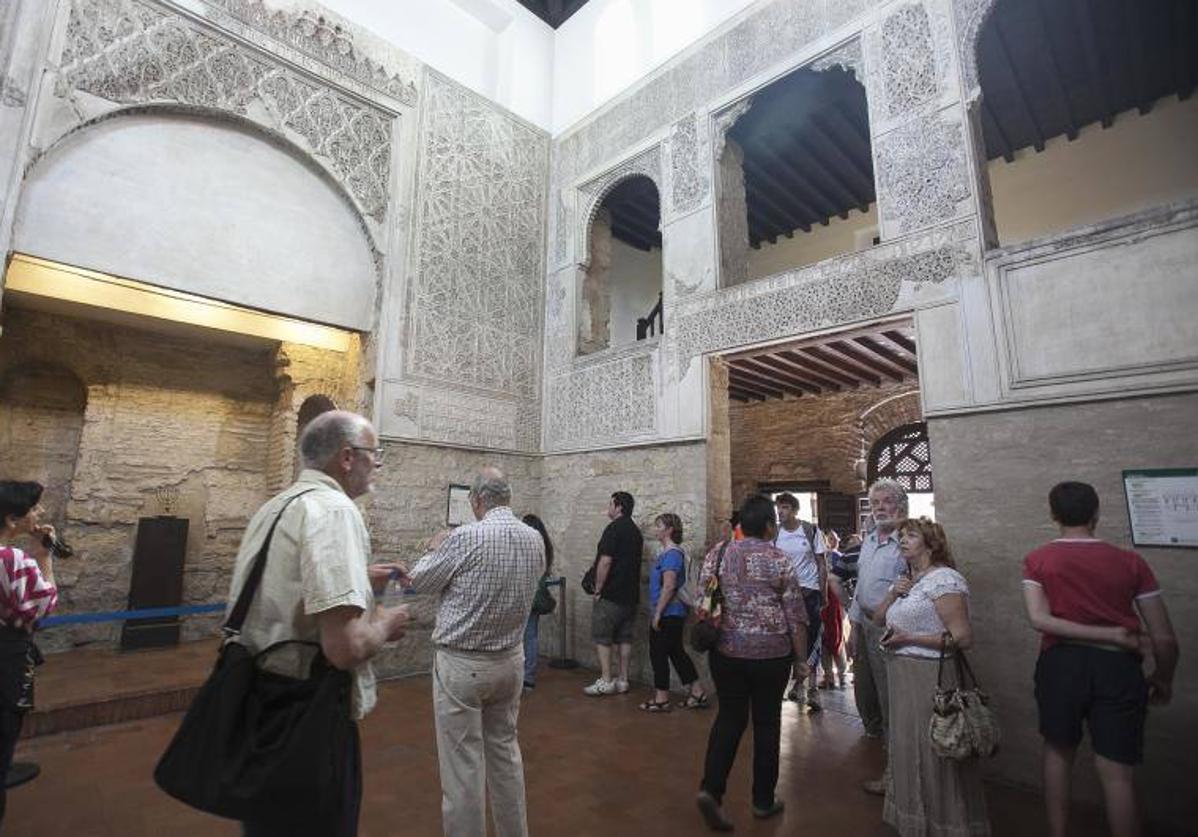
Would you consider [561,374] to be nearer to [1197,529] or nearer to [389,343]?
[389,343]

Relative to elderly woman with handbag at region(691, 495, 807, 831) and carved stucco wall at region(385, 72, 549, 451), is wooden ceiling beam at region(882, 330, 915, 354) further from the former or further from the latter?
carved stucco wall at region(385, 72, 549, 451)

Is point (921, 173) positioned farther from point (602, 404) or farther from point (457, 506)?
point (457, 506)

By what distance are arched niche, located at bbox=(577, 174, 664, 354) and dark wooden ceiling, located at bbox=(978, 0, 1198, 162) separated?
3.88 meters

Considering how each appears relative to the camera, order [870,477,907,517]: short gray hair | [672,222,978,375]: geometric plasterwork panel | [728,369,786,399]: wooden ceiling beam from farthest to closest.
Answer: [728,369,786,399]: wooden ceiling beam → [672,222,978,375]: geometric plasterwork panel → [870,477,907,517]: short gray hair

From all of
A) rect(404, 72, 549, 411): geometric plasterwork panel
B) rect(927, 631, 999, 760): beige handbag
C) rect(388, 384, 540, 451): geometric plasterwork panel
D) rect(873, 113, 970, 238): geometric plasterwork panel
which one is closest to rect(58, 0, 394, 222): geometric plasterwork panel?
rect(404, 72, 549, 411): geometric plasterwork panel

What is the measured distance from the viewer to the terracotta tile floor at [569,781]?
120 inches

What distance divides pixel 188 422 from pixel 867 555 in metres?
7.51

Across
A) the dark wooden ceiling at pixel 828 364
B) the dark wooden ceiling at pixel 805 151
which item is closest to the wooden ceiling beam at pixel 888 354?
the dark wooden ceiling at pixel 828 364

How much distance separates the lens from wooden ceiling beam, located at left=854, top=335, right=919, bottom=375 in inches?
232

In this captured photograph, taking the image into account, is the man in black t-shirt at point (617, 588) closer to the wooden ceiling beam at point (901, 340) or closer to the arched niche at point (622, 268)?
the arched niche at point (622, 268)

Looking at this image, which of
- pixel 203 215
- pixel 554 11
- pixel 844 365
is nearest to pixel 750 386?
pixel 844 365

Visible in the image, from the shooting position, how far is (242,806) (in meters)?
1.33

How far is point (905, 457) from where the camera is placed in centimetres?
866

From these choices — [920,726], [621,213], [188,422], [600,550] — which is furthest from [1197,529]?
[188,422]
